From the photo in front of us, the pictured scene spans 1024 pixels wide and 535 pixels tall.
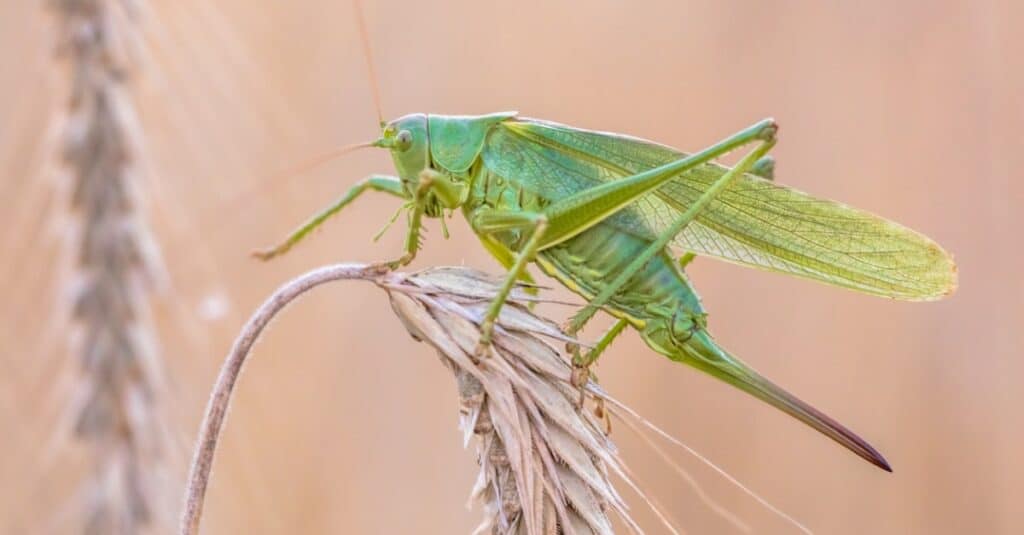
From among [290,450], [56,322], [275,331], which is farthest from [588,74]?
[56,322]

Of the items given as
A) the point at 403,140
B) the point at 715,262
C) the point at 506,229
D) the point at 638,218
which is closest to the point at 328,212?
the point at 403,140

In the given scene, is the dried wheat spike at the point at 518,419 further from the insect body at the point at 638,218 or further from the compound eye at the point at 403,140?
the compound eye at the point at 403,140

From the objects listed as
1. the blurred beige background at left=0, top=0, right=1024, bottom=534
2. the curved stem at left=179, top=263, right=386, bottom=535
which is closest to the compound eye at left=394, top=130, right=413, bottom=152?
the curved stem at left=179, top=263, right=386, bottom=535

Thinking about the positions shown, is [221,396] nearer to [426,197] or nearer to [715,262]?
[426,197]

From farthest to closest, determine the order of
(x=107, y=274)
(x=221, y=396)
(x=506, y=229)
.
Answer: (x=506, y=229)
(x=107, y=274)
(x=221, y=396)

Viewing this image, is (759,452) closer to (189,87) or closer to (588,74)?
(588,74)

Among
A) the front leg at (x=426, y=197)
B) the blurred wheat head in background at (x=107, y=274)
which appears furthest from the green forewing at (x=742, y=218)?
the blurred wheat head in background at (x=107, y=274)
